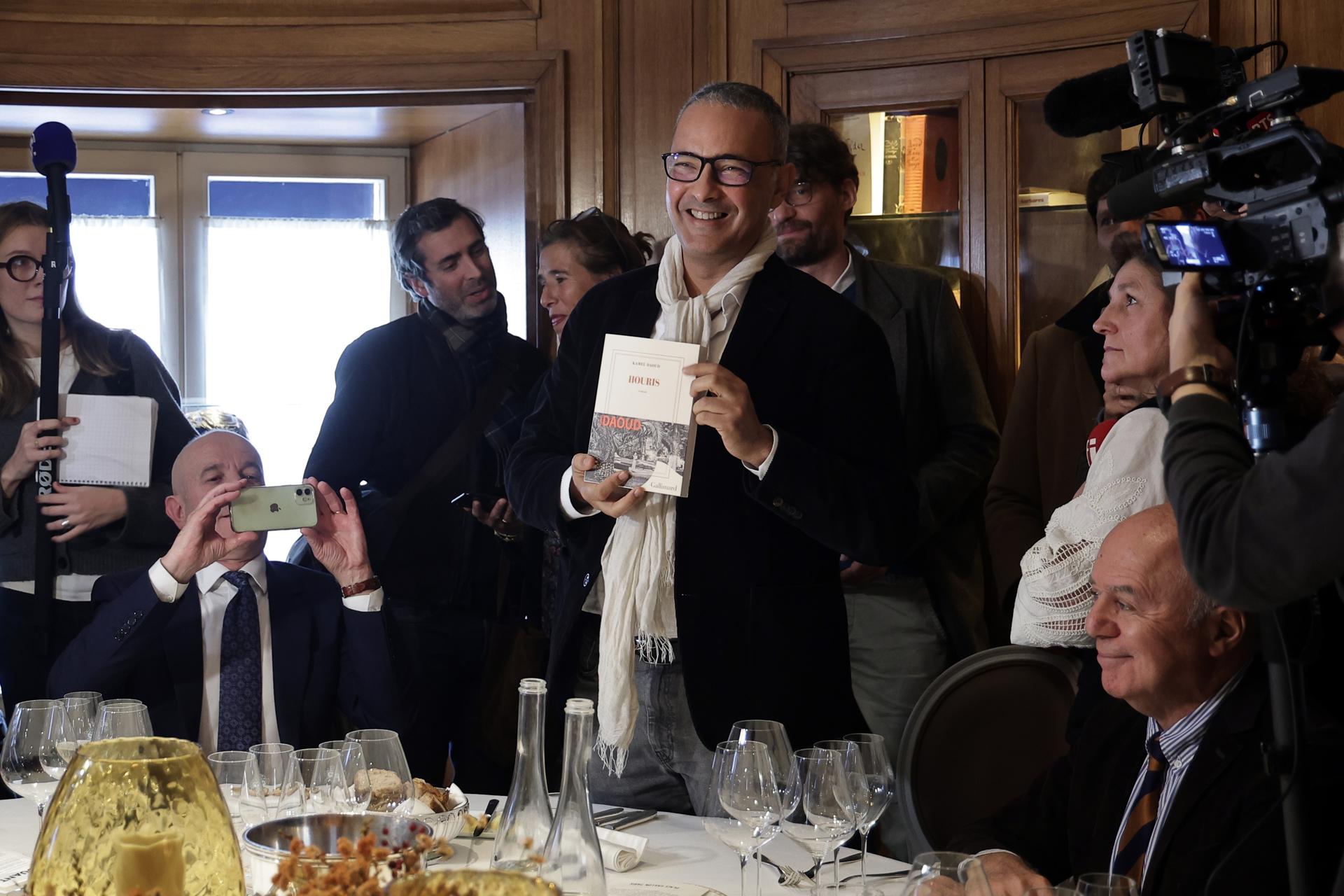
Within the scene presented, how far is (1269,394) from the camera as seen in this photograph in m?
1.44

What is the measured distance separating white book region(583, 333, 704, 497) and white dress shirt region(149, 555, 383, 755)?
0.65 meters

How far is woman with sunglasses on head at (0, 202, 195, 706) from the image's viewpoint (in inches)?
118

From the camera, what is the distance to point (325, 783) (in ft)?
5.24

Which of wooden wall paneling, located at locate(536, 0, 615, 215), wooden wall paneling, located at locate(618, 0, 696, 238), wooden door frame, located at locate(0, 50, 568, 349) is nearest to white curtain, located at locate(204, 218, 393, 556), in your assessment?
wooden door frame, located at locate(0, 50, 568, 349)

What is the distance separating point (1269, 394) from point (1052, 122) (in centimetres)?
46

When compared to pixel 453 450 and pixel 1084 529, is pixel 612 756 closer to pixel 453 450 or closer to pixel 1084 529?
pixel 1084 529

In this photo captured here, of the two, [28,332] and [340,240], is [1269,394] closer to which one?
[28,332]

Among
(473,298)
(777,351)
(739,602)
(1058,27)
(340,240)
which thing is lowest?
(739,602)

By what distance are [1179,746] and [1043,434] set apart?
1.48 m

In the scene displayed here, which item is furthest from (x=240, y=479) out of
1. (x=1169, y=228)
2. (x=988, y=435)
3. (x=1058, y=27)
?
(x=1058, y=27)

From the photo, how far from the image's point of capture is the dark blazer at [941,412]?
3.03 metres

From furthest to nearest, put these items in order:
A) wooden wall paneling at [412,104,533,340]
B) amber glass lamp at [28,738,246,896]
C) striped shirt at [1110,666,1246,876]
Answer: wooden wall paneling at [412,104,533,340] < striped shirt at [1110,666,1246,876] < amber glass lamp at [28,738,246,896]

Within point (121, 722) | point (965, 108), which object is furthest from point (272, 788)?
point (965, 108)

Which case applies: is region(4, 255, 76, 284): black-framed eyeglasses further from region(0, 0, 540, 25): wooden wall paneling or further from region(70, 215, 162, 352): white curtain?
region(70, 215, 162, 352): white curtain
